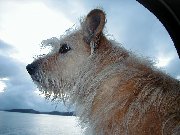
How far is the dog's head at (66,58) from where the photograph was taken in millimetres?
2455

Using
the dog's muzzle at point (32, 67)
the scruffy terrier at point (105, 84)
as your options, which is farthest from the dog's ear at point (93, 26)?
the dog's muzzle at point (32, 67)

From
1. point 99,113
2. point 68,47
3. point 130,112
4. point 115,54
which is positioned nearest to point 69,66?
point 68,47

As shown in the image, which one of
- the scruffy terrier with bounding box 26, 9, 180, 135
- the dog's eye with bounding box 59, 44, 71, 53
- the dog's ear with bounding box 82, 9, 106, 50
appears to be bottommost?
the scruffy terrier with bounding box 26, 9, 180, 135

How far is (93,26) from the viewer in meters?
2.46

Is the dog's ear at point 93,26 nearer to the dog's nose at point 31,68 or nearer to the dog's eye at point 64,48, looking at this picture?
the dog's eye at point 64,48

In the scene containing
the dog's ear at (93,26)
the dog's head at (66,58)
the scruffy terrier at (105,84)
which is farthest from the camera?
the dog's head at (66,58)

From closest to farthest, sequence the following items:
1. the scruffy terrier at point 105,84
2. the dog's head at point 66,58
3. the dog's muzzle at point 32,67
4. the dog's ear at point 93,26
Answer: the scruffy terrier at point 105,84 → the dog's ear at point 93,26 → the dog's head at point 66,58 → the dog's muzzle at point 32,67

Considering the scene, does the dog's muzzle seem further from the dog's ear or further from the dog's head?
the dog's ear

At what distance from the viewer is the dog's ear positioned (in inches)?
92.3

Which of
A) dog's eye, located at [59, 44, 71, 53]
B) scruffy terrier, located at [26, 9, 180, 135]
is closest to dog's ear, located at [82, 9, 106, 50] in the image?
scruffy terrier, located at [26, 9, 180, 135]

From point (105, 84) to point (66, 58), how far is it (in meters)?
0.55

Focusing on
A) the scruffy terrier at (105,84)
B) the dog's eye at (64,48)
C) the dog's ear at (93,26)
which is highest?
the dog's ear at (93,26)

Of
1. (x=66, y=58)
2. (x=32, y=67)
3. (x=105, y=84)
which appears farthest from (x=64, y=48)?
(x=105, y=84)

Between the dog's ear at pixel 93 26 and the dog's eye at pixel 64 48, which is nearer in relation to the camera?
the dog's ear at pixel 93 26
